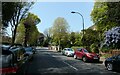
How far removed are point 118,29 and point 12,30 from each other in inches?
779

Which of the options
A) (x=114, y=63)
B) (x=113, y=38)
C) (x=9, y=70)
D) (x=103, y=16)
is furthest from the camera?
(x=103, y=16)

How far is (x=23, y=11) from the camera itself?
4712cm

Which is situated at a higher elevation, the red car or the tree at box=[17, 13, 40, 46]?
the tree at box=[17, 13, 40, 46]

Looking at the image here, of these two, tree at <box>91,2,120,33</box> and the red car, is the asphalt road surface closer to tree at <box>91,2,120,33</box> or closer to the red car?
the red car

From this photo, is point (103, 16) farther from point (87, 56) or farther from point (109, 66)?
point (109, 66)

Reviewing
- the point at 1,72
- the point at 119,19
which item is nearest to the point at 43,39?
the point at 119,19

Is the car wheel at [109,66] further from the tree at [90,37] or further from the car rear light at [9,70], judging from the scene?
the tree at [90,37]

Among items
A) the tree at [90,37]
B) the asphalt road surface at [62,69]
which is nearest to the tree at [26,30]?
the tree at [90,37]

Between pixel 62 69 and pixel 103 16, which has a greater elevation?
pixel 103 16

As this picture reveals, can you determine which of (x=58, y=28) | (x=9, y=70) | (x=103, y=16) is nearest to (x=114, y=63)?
(x=9, y=70)

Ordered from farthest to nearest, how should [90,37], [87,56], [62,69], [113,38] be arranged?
[90,37]
[113,38]
[87,56]
[62,69]

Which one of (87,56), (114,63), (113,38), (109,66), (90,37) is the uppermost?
(90,37)

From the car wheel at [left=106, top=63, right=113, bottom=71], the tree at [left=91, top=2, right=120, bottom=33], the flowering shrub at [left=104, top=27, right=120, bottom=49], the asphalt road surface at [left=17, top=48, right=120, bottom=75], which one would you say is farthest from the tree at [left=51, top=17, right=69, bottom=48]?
the car wheel at [left=106, top=63, right=113, bottom=71]

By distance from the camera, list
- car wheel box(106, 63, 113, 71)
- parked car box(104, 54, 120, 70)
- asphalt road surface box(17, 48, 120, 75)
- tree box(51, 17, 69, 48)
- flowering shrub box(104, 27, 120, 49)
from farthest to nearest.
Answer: tree box(51, 17, 69, 48) < flowering shrub box(104, 27, 120, 49) < car wheel box(106, 63, 113, 71) < parked car box(104, 54, 120, 70) < asphalt road surface box(17, 48, 120, 75)
